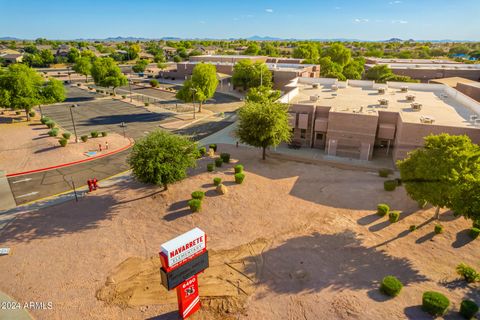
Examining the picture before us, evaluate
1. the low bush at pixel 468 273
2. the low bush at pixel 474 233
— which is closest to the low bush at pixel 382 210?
the low bush at pixel 474 233

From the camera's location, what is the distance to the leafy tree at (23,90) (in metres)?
→ 50.9

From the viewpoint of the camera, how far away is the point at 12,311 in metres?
17.4

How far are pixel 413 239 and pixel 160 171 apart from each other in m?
20.7

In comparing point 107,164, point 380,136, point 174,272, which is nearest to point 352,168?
point 380,136

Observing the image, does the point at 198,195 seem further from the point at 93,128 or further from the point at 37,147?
the point at 93,128

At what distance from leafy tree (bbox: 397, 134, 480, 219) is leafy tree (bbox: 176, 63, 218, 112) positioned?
42.2 meters

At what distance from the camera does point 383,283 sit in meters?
17.8

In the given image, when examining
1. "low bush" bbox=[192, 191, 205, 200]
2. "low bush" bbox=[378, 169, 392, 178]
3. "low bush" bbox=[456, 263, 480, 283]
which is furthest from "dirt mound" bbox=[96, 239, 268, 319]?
"low bush" bbox=[378, 169, 392, 178]

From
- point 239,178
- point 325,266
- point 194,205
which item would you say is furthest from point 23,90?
point 325,266

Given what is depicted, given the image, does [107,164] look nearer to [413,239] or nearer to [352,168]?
[352,168]

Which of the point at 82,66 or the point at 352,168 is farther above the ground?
the point at 82,66

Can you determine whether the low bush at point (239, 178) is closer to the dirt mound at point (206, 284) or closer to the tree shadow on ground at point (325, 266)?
the tree shadow on ground at point (325, 266)

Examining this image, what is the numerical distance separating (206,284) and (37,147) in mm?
35086

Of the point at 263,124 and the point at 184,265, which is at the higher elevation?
the point at 263,124
